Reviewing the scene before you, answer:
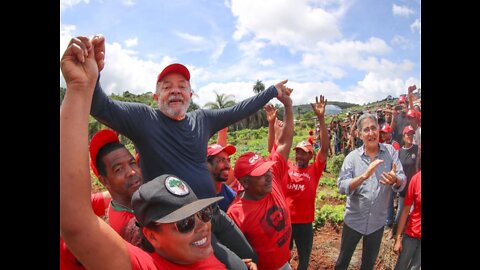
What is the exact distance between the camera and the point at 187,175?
1.98 m

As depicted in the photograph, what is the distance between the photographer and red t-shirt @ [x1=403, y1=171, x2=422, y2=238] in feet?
10.3

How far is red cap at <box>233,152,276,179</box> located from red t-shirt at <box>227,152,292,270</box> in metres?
0.19

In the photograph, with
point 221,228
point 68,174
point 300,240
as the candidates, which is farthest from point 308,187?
point 68,174

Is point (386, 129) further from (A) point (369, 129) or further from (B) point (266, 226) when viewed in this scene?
(B) point (266, 226)

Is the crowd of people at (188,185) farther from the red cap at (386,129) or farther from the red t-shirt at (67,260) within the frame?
the red cap at (386,129)

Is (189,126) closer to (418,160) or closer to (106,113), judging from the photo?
(106,113)

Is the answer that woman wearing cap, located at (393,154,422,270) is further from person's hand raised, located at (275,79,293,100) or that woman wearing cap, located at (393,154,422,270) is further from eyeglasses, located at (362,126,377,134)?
person's hand raised, located at (275,79,293,100)

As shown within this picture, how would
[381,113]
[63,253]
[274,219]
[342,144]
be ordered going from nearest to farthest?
1. [63,253]
2. [274,219]
3. [381,113]
4. [342,144]

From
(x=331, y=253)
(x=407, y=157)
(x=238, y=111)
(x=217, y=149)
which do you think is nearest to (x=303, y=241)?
(x=331, y=253)

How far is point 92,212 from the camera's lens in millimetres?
1184

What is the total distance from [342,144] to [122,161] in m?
6.36

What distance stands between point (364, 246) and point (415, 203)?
0.57 m

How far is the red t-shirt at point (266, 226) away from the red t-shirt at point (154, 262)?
0.74m

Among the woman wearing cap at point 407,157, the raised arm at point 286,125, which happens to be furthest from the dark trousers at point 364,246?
the raised arm at point 286,125
